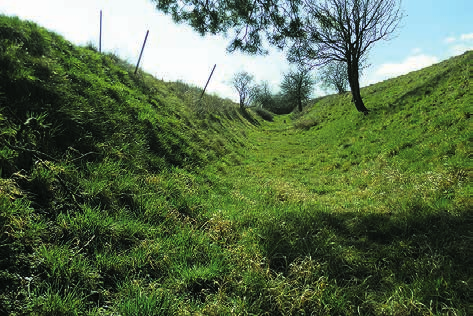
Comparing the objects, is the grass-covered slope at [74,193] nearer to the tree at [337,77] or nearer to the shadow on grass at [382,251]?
the shadow on grass at [382,251]

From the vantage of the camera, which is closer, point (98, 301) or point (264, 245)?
point (98, 301)

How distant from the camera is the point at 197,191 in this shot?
22.5ft

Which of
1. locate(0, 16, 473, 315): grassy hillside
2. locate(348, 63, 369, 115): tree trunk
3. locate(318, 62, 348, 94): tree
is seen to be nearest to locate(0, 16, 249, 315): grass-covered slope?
locate(0, 16, 473, 315): grassy hillside

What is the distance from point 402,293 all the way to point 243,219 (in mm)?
2812

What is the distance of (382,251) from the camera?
4.23 metres

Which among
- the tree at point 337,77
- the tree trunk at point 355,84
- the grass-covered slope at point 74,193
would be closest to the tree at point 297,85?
the tree at point 337,77

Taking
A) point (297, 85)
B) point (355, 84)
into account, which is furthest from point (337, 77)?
point (355, 84)

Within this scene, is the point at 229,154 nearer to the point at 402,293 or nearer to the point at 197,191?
the point at 197,191

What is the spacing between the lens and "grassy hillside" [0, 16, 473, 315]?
2975 millimetres

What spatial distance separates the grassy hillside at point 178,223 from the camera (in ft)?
9.76

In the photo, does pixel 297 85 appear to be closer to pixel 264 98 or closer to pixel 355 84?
pixel 264 98

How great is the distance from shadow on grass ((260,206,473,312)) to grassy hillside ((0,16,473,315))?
21 millimetres

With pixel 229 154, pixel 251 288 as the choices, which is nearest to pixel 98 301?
pixel 251 288

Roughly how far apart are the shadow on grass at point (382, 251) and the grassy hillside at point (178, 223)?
0.8 inches
